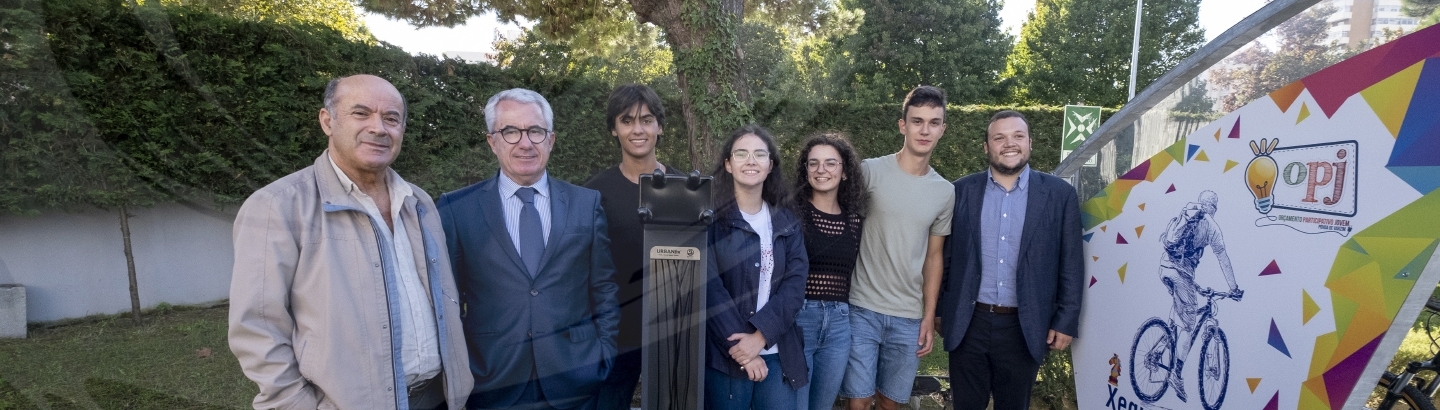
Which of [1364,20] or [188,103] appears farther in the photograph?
[188,103]

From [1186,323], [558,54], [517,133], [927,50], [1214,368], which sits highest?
[927,50]

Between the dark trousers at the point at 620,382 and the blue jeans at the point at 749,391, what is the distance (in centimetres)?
35

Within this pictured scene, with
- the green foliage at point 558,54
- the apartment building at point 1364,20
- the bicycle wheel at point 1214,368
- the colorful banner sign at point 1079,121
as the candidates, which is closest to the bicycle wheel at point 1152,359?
the bicycle wheel at point 1214,368

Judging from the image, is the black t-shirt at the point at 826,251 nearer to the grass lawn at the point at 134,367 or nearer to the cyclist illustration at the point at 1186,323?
the cyclist illustration at the point at 1186,323

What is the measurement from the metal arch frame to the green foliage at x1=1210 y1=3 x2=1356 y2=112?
1.3 inches

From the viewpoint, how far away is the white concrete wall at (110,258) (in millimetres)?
4914

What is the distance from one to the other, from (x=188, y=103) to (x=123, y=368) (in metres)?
1.86

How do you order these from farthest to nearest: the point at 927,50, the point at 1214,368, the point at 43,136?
the point at 927,50 < the point at 43,136 < the point at 1214,368

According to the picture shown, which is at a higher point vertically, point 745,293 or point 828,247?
point 828,247

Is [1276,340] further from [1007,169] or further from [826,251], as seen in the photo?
[826,251]

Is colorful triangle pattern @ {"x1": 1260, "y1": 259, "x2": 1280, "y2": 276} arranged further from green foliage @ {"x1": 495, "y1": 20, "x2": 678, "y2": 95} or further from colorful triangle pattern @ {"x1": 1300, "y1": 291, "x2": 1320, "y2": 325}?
green foliage @ {"x1": 495, "y1": 20, "x2": 678, "y2": 95}

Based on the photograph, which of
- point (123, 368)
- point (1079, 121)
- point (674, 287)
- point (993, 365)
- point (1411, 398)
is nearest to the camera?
point (674, 287)

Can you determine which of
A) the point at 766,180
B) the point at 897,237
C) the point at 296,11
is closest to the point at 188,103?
the point at 296,11

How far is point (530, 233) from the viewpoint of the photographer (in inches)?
83.0
